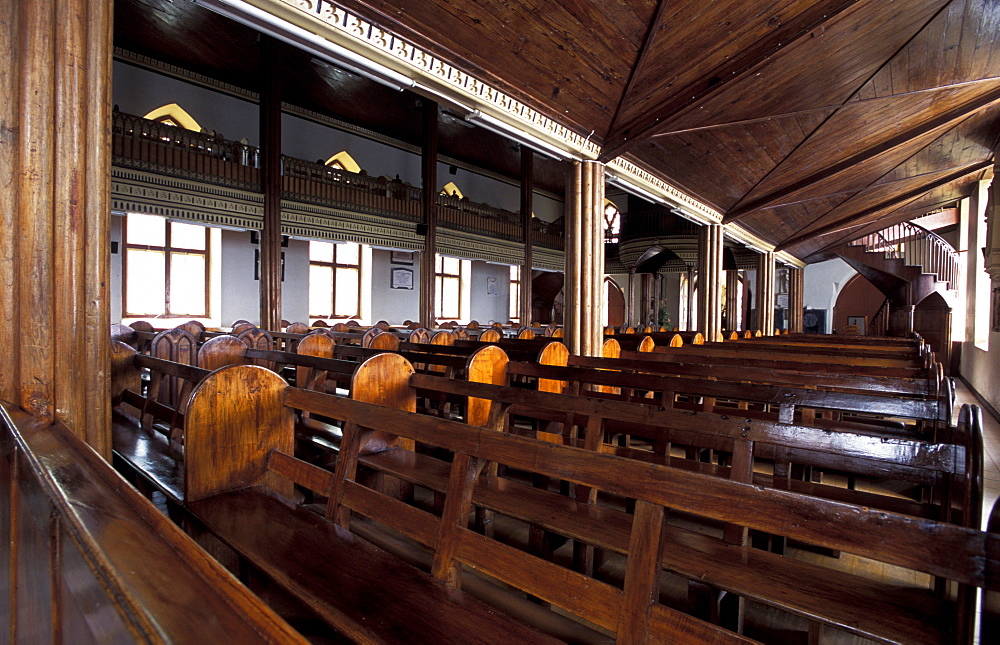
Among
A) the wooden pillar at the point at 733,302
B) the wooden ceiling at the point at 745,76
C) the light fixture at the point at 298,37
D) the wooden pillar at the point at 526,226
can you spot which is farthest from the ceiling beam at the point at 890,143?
the wooden pillar at the point at 733,302

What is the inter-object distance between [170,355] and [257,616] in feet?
14.9

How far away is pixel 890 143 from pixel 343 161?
1075 cm

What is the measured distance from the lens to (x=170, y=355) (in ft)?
14.3

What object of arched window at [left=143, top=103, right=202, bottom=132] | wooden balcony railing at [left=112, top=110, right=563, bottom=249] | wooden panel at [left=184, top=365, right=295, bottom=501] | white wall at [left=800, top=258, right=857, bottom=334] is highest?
arched window at [left=143, top=103, right=202, bottom=132]

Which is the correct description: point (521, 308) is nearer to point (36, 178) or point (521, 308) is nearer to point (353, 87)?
point (353, 87)

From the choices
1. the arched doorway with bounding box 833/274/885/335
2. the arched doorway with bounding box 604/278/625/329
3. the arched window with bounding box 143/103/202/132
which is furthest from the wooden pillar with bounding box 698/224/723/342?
the arched doorway with bounding box 604/278/625/329

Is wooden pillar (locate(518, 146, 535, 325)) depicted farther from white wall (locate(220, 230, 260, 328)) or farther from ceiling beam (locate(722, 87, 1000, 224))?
white wall (locate(220, 230, 260, 328))

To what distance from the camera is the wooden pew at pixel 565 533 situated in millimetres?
1059

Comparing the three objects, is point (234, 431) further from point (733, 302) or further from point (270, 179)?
point (733, 302)

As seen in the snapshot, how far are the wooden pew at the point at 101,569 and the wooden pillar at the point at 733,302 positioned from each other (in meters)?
18.8

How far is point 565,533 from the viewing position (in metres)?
1.82

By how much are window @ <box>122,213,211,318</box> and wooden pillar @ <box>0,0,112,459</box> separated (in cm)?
867

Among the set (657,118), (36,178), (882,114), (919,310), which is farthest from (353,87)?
(919,310)

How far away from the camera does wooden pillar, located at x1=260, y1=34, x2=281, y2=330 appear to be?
344 inches
